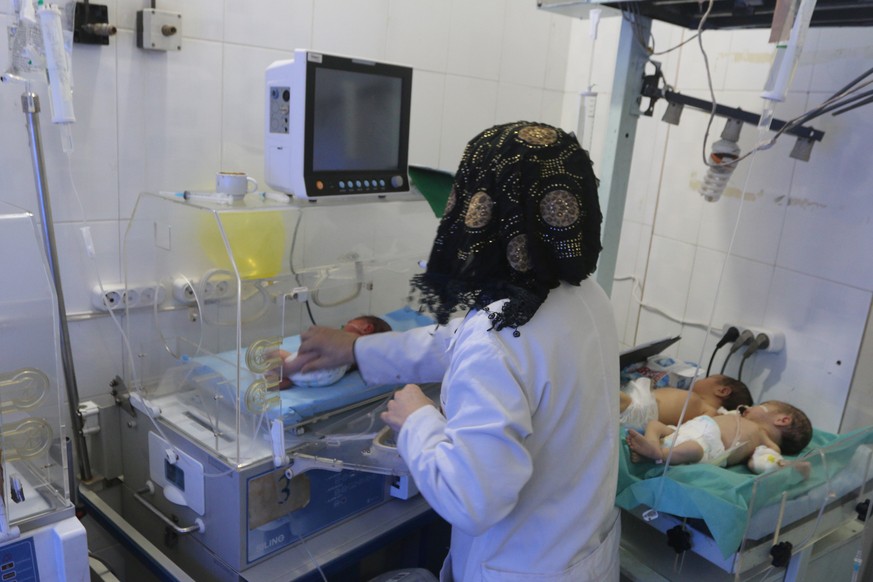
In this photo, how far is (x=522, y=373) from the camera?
1.07 m

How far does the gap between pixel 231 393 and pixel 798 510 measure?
1.23 metres

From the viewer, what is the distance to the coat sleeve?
3.34 feet

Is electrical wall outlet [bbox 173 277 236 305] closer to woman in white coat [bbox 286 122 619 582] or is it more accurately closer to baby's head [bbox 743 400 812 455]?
woman in white coat [bbox 286 122 619 582]

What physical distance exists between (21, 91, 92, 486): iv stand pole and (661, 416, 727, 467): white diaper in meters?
1.37

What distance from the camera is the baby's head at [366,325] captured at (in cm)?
161

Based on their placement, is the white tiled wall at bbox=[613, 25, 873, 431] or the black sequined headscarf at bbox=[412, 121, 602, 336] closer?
the black sequined headscarf at bbox=[412, 121, 602, 336]

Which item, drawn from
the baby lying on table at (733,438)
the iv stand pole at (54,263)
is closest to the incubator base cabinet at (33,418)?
the iv stand pole at (54,263)

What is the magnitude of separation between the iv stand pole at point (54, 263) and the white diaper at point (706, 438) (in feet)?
4.48

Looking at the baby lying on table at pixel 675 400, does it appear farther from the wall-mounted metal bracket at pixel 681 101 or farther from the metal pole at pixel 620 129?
the wall-mounted metal bracket at pixel 681 101

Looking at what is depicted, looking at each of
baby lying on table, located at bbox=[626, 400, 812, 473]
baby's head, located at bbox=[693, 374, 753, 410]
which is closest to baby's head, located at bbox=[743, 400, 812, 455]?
baby lying on table, located at bbox=[626, 400, 812, 473]

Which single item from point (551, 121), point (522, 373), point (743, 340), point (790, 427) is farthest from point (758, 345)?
point (522, 373)

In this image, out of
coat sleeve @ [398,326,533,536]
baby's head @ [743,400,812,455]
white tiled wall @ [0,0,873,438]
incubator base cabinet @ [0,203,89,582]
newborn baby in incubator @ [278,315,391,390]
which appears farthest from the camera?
baby's head @ [743,400,812,455]

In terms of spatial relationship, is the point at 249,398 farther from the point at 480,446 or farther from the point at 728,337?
the point at 728,337

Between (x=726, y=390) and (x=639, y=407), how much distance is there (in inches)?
16.1
